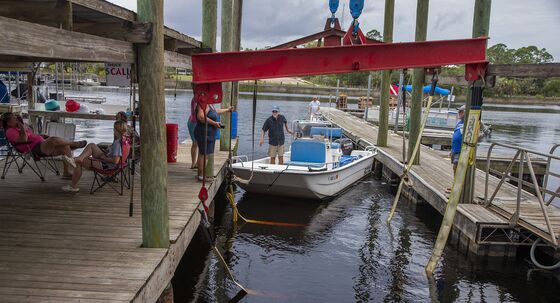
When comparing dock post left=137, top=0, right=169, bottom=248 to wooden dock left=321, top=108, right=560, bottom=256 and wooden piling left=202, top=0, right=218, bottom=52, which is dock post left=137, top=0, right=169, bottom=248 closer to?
wooden piling left=202, top=0, right=218, bottom=52

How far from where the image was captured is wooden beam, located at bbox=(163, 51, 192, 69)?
5.75 m

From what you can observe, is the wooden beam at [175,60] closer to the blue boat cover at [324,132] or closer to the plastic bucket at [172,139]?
the plastic bucket at [172,139]

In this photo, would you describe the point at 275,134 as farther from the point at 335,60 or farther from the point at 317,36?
the point at 335,60

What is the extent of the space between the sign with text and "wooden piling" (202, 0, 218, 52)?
174 cm

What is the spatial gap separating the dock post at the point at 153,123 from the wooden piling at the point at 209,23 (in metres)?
4.21

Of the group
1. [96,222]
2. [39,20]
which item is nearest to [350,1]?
[39,20]

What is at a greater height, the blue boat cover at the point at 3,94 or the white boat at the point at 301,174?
the blue boat cover at the point at 3,94

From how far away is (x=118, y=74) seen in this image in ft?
31.2

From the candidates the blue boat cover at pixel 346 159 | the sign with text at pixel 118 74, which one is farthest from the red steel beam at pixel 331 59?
the blue boat cover at pixel 346 159

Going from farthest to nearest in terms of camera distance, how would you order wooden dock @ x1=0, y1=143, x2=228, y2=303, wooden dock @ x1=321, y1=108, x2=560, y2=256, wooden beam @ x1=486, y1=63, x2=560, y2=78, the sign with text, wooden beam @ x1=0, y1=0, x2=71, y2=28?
the sign with text
wooden dock @ x1=321, y1=108, x2=560, y2=256
wooden beam @ x1=486, y1=63, x2=560, y2=78
wooden dock @ x1=0, y1=143, x2=228, y2=303
wooden beam @ x1=0, y1=0, x2=71, y2=28

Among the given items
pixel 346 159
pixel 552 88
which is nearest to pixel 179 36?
pixel 346 159

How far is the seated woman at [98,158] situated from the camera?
7.53 m

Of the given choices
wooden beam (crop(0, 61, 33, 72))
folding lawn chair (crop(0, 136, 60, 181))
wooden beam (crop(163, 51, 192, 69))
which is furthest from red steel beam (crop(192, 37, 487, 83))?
wooden beam (crop(0, 61, 33, 72))

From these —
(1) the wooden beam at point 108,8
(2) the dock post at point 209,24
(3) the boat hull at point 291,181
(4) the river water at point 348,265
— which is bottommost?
(4) the river water at point 348,265
